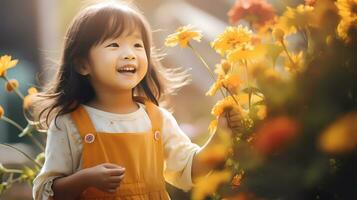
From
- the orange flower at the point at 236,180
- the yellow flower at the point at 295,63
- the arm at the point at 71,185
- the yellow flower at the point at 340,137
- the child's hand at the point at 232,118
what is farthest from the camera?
the arm at the point at 71,185

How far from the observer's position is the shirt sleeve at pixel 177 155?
1.54 m

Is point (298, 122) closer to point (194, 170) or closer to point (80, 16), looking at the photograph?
point (194, 170)

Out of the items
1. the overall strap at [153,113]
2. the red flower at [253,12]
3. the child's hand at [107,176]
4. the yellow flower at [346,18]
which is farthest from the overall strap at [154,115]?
the yellow flower at [346,18]

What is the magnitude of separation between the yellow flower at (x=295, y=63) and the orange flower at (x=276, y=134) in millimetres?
91

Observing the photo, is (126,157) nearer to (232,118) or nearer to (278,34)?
(232,118)

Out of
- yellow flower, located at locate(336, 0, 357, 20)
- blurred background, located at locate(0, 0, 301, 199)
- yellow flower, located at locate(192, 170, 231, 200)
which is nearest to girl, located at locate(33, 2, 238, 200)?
blurred background, located at locate(0, 0, 301, 199)

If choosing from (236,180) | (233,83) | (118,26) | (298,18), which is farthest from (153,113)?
(298,18)

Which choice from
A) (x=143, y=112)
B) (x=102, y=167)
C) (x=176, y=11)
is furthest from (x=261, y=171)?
(x=176, y=11)

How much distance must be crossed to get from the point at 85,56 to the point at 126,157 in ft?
0.80

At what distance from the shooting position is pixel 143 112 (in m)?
1.56

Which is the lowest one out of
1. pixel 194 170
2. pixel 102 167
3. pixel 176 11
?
pixel 176 11

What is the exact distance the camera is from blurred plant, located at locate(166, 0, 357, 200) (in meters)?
0.94

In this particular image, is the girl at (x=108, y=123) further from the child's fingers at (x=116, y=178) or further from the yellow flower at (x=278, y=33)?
the yellow flower at (x=278, y=33)

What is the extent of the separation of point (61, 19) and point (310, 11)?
13.7 feet
